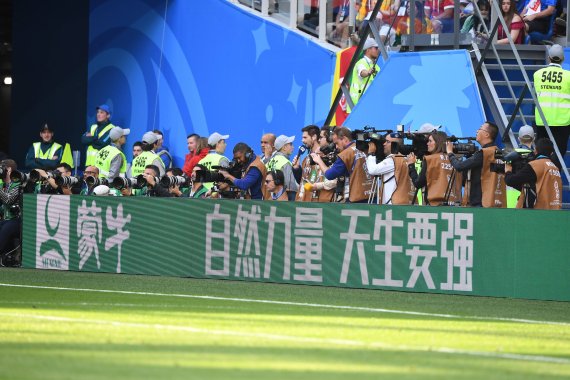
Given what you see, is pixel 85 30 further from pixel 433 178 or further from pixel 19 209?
pixel 433 178

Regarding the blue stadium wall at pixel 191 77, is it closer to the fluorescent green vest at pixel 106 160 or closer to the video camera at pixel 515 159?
the fluorescent green vest at pixel 106 160

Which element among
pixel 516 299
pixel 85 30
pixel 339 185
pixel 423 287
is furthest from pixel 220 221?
pixel 85 30

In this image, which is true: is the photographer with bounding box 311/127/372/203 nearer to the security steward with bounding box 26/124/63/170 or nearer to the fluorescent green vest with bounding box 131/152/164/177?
the fluorescent green vest with bounding box 131/152/164/177

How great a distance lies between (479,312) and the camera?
13789 mm

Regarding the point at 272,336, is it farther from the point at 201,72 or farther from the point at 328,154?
the point at 201,72

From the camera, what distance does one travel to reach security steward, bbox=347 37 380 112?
22281mm

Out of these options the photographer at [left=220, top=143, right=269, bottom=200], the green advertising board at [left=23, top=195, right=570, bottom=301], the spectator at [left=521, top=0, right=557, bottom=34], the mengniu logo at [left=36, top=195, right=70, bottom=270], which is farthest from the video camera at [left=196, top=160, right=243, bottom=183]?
the spectator at [left=521, top=0, right=557, bottom=34]

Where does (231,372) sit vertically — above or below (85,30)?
below

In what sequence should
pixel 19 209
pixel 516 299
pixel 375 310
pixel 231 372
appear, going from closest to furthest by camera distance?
pixel 231 372
pixel 375 310
pixel 516 299
pixel 19 209

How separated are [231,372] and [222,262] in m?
9.32

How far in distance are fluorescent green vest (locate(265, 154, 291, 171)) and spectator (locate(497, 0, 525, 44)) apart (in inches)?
157

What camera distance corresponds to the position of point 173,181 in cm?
2150

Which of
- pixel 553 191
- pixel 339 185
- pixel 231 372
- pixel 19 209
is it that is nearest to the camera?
pixel 231 372

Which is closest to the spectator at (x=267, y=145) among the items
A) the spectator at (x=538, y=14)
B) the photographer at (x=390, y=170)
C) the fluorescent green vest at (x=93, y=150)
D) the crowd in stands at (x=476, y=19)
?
the crowd in stands at (x=476, y=19)
